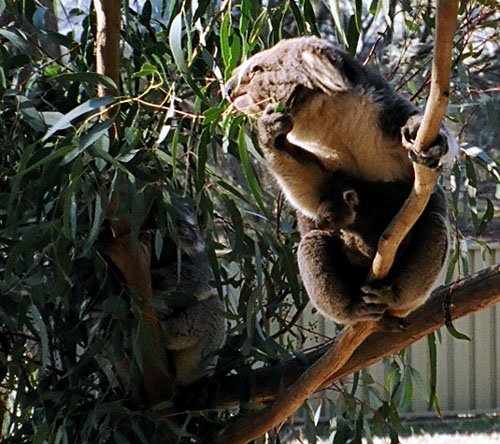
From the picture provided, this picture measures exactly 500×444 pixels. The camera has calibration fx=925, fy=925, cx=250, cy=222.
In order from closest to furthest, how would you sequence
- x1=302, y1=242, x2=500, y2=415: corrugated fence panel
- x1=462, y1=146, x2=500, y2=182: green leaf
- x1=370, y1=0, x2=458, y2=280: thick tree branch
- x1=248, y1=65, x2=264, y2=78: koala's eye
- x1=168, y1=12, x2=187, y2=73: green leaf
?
x1=370, y1=0, x2=458, y2=280: thick tree branch → x1=168, y1=12, x2=187, y2=73: green leaf → x1=248, y1=65, x2=264, y2=78: koala's eye → x1=462, y1=146, x2=500, y2=182: green leaf → x1=302, y1=242, x2=500, y2=415: corrugated fence panel

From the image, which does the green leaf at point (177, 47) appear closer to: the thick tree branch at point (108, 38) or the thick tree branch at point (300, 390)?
the thick tree branch at point (108, 38)

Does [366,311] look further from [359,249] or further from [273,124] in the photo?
[273,124]

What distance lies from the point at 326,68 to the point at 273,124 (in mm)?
171

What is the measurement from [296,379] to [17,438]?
789 mm

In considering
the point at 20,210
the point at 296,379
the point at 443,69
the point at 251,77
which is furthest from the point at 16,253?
the point at 443,69

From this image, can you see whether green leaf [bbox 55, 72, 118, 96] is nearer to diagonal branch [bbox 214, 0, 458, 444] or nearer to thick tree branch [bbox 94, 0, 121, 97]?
thick tree branch [bbox 94, 0, 121, 97]

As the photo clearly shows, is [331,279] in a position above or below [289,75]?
below

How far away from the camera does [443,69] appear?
137 cm

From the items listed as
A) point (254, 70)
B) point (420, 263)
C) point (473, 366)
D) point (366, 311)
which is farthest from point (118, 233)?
point (473, 366)

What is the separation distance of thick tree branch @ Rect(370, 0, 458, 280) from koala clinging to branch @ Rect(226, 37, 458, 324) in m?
0.13

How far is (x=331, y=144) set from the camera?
2.18 meters

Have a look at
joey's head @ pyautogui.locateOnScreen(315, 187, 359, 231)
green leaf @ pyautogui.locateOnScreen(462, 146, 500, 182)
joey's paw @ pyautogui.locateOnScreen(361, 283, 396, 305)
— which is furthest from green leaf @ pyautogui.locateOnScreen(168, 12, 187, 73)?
green leaf @ pyautogui.locateOnScreen(462, 146, 500, 182)

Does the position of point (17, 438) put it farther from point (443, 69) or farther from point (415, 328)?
point (443, 69)

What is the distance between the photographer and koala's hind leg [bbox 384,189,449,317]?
83.6 inches
